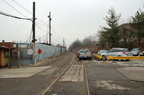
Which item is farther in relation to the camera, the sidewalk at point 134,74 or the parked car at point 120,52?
the parked car at point 120,52

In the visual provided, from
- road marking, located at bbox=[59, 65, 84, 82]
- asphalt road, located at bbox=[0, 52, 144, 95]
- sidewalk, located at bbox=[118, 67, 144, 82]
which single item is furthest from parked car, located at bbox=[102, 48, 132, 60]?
road marking, located at bbox=[59, 65, 84, 82]

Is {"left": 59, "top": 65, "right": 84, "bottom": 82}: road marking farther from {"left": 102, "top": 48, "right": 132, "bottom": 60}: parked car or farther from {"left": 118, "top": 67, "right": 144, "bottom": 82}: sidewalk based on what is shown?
{"left": 102, "top": 48, "right": 132, "bottom": 60}: parked car

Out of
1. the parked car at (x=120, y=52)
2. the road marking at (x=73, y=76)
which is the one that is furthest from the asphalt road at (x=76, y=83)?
the parked car at (x=120, y=52)

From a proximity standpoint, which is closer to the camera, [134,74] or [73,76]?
[73,76]

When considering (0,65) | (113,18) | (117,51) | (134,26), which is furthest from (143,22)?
(0,65)

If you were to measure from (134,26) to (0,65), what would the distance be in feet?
98.2

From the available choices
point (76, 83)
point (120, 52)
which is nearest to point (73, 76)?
point (76, 83)

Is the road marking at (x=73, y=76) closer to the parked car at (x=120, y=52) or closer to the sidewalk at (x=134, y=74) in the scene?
the sidewalk at (x=134, y=74)

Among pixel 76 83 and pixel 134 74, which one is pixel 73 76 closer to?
pixel 76 83

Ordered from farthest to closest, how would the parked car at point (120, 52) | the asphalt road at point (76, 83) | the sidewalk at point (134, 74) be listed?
1. the parked car at point (120, 52)
2. the sidewalk at point (134, 74)
3. the asphalt road at point (76, 83)

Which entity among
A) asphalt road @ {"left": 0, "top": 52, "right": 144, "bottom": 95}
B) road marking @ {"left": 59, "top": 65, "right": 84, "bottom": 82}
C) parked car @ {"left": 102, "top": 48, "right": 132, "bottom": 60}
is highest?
parked car @ {"left": 102, "top": 48, "right": 132, "bottom": 60}

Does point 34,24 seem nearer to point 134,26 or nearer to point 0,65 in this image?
point 0,65

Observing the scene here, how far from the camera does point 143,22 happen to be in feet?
110

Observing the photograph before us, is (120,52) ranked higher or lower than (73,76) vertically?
higher
